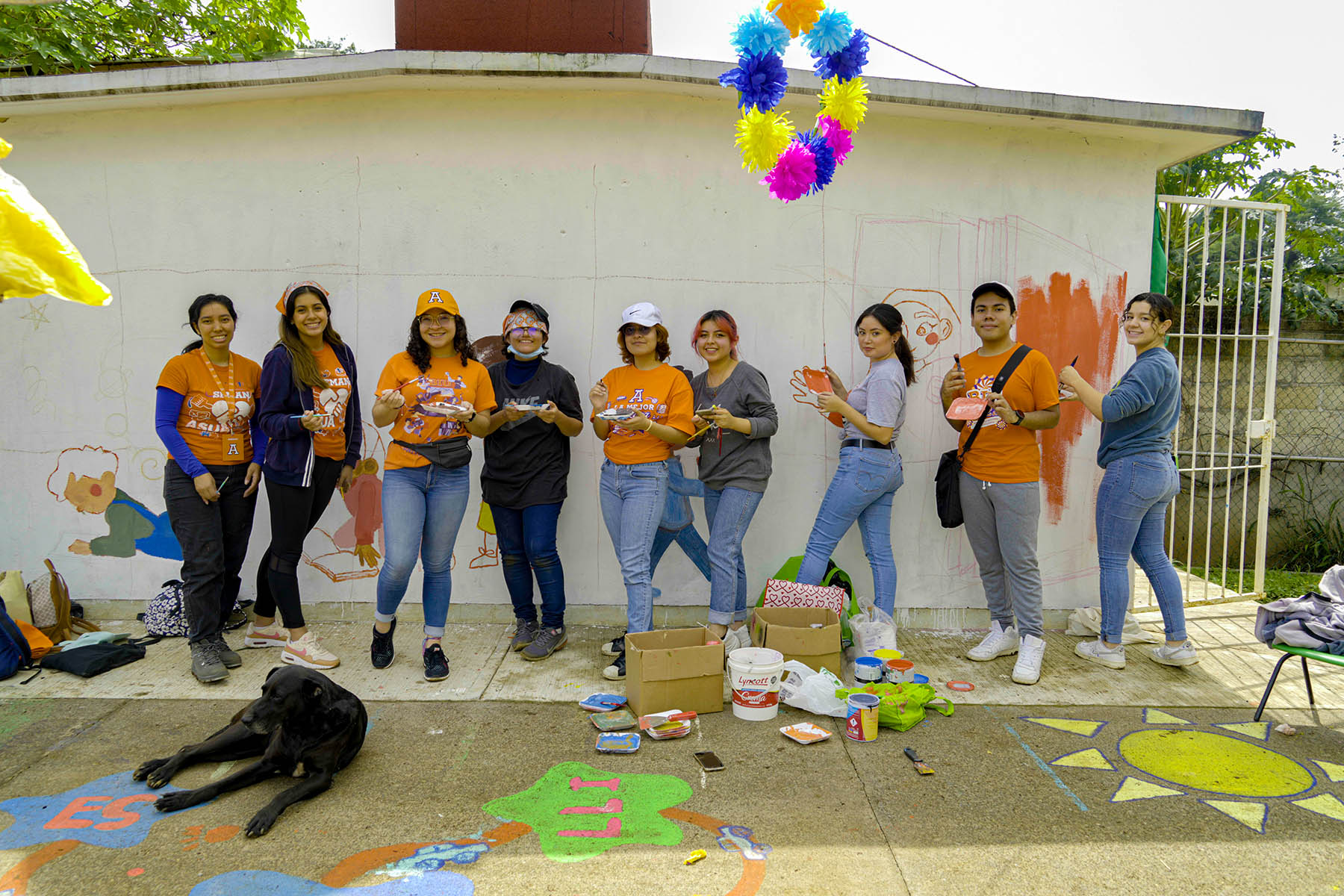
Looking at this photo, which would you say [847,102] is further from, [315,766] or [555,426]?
[315,766]

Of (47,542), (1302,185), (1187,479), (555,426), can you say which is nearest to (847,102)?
(555,426)

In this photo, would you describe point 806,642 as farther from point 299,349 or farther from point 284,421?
point 299,349

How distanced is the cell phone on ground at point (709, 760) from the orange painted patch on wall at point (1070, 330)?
315 cm

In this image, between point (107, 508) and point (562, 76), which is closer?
point (562, 76)

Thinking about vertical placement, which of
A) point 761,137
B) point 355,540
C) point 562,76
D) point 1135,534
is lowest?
point 355,540

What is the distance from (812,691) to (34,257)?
3322 millimetres

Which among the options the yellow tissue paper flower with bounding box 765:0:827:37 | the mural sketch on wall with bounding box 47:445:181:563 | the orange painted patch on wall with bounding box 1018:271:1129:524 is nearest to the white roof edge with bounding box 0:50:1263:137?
the orange painted patch on wall with bounding box 1018:271:1129:524

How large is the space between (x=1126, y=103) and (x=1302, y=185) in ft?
22.5

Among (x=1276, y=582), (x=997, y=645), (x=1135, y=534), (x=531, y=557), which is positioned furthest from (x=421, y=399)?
(x=1276, y=582)

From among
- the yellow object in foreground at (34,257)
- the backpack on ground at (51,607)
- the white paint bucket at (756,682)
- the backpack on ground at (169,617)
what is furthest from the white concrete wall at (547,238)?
the yellow object in foreground at (34,257)

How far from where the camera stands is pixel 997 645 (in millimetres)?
4539

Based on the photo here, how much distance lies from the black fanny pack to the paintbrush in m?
2.58

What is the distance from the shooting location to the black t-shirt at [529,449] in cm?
437

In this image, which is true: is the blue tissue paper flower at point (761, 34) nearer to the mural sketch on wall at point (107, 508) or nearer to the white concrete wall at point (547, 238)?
the white concrete wall at point (547, 238)
